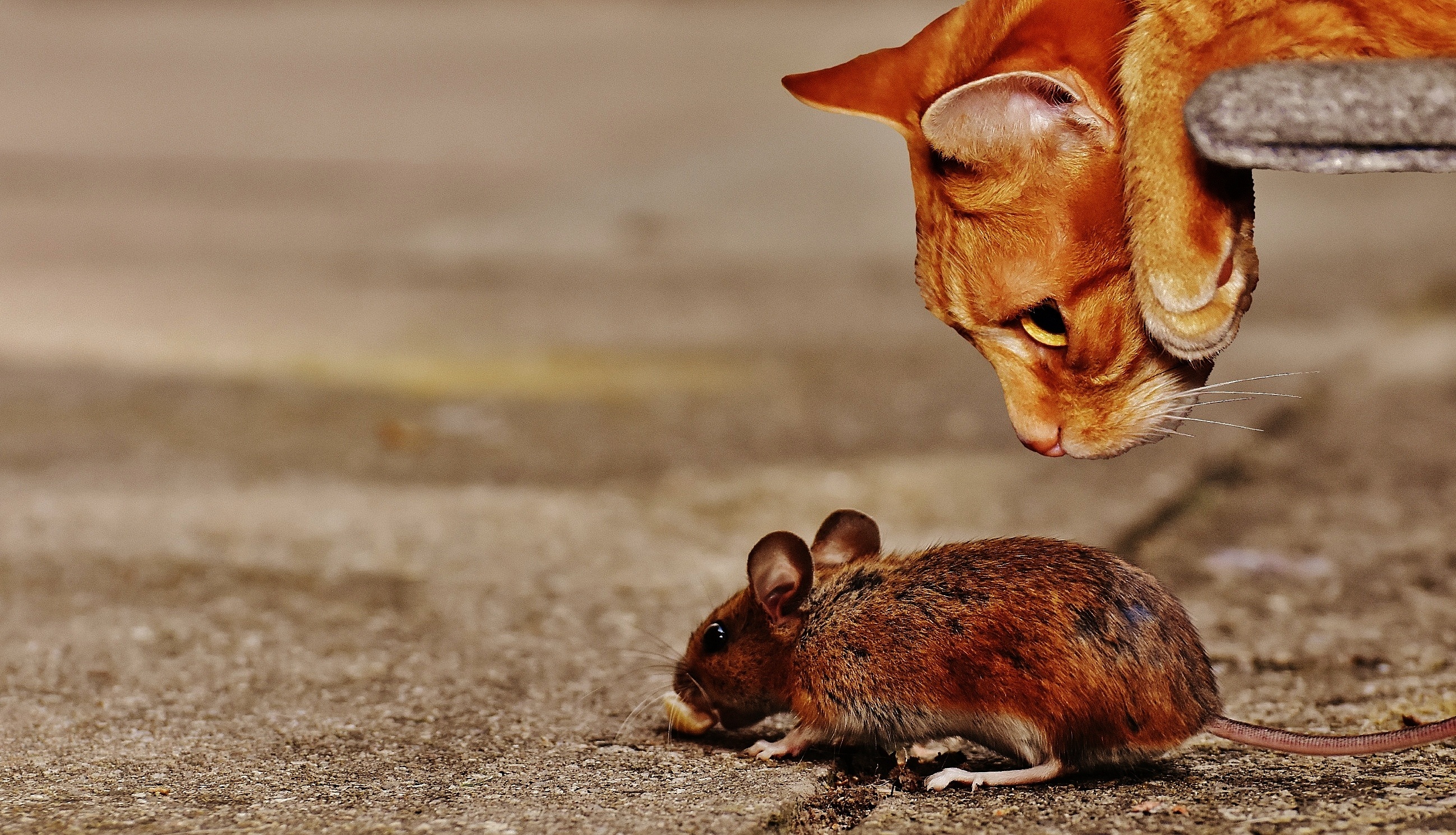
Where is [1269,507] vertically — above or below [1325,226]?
below

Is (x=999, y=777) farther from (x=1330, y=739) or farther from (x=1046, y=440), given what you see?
(x=1046, y=440)

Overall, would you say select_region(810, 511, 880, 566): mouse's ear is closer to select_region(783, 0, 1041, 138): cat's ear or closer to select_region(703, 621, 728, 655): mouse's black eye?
select_region(703, 621, 728, 655): mouse's black eye

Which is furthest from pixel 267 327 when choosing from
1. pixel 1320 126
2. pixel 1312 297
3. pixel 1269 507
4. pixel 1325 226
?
pixel 1325 226

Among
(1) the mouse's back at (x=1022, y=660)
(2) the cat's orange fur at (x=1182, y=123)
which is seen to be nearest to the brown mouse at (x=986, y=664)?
(1) the mouse's back at (x=1022, y=660)

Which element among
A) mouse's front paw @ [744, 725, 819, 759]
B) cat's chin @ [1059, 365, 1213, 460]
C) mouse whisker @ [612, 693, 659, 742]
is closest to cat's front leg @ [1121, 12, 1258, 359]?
cat's chin @ [1059, 365, 1213, 460]

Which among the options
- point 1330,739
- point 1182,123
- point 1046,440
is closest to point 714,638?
point 1046,440

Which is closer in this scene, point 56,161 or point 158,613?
point 158,613

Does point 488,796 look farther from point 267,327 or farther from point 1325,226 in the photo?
point 1325,226
